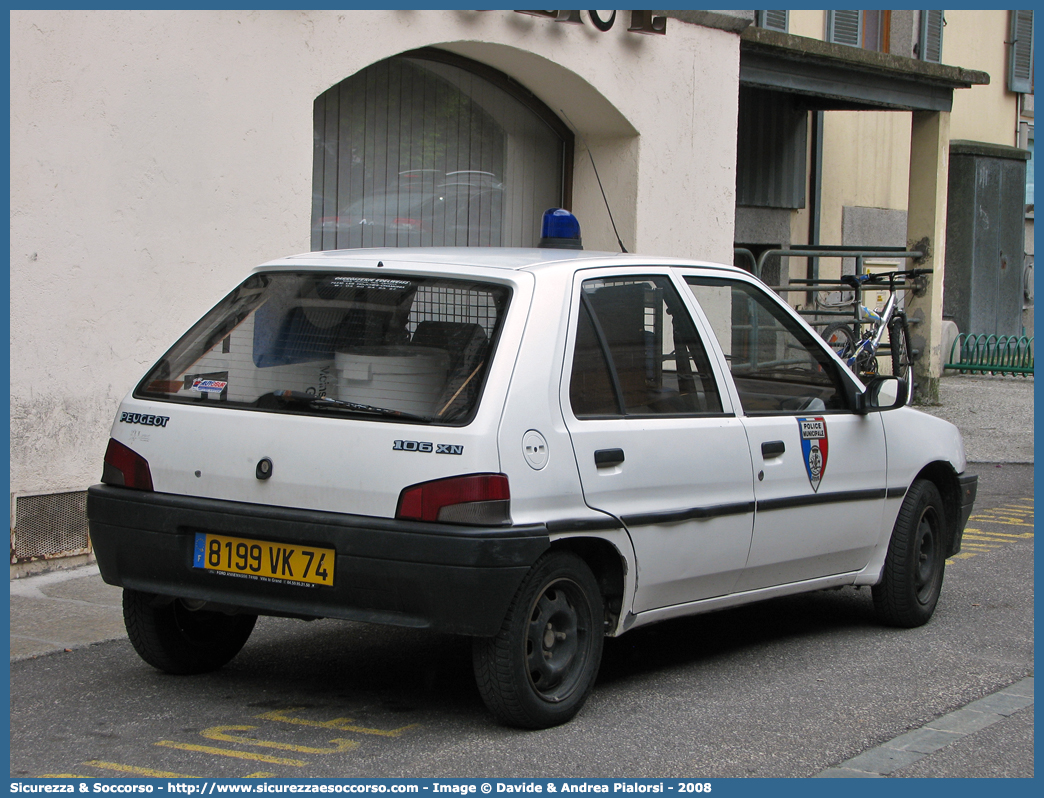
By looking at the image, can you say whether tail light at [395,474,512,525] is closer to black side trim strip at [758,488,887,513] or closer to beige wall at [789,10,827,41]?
black side trim strip at [758,488,887,513]

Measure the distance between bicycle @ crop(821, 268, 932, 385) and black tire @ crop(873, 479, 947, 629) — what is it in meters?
7.70

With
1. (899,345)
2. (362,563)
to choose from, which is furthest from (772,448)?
(899,345)

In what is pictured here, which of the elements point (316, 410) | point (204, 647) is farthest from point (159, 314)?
point (316, 410)

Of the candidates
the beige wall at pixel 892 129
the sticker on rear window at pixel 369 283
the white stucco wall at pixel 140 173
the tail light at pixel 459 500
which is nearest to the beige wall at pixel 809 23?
the beige wall at pixel 892 129

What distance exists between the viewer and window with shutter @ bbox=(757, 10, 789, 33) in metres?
15.5

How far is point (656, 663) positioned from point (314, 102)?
5.22m

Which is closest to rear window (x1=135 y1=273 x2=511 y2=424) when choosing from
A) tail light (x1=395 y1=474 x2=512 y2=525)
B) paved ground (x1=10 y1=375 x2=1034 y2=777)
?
tail light (x1=395 y1=474 x2=512 y2=525)

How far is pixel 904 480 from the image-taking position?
21.2 feet

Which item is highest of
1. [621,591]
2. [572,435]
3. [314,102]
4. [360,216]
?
[314,102]

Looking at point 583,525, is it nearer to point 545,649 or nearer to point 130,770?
point 545,649

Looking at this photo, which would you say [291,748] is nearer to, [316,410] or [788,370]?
[316,410]

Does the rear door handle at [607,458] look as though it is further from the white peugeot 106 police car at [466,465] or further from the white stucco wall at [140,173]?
the white stucco wall at [140,173]

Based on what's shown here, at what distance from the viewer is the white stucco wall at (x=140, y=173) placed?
24.9 ft

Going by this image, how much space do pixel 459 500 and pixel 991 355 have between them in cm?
1666
